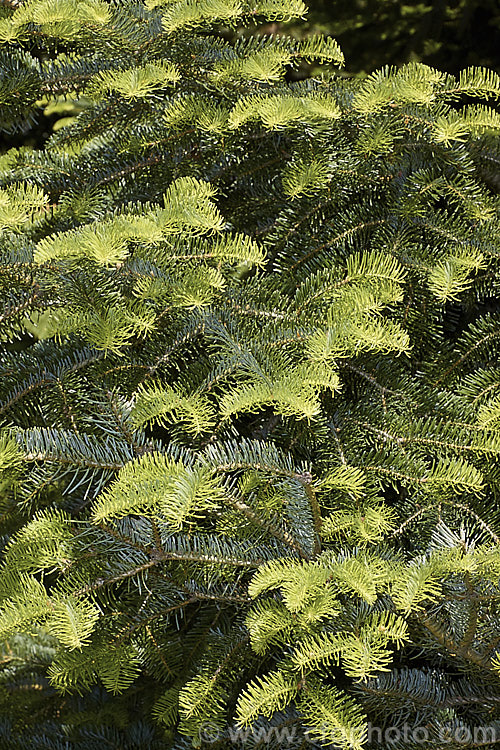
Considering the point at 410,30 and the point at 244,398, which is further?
the point at 410,30

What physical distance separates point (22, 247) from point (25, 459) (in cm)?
32

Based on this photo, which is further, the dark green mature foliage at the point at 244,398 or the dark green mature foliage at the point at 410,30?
the dark green mature foliage at the point at 410,30

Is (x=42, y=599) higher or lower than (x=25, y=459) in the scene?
lower

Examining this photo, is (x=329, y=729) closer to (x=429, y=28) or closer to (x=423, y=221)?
(x=423, y=221)

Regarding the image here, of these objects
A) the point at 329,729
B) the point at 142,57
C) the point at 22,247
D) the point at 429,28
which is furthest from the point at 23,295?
the point at 429,28

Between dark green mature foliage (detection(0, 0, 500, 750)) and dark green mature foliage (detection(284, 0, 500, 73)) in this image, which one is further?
dark green mature foliage (detection(284, 0, 500, 73))

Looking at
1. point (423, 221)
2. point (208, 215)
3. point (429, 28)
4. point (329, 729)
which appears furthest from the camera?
point (429, 28)

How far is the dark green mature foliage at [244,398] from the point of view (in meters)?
0.76

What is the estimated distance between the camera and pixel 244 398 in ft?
2.52

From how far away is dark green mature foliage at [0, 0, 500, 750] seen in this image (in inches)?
30.0

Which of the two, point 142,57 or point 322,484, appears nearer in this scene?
point 322,484

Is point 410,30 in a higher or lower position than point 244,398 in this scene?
higher

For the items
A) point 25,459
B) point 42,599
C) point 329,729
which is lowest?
point 329,729

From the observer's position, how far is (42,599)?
76 centimetres
